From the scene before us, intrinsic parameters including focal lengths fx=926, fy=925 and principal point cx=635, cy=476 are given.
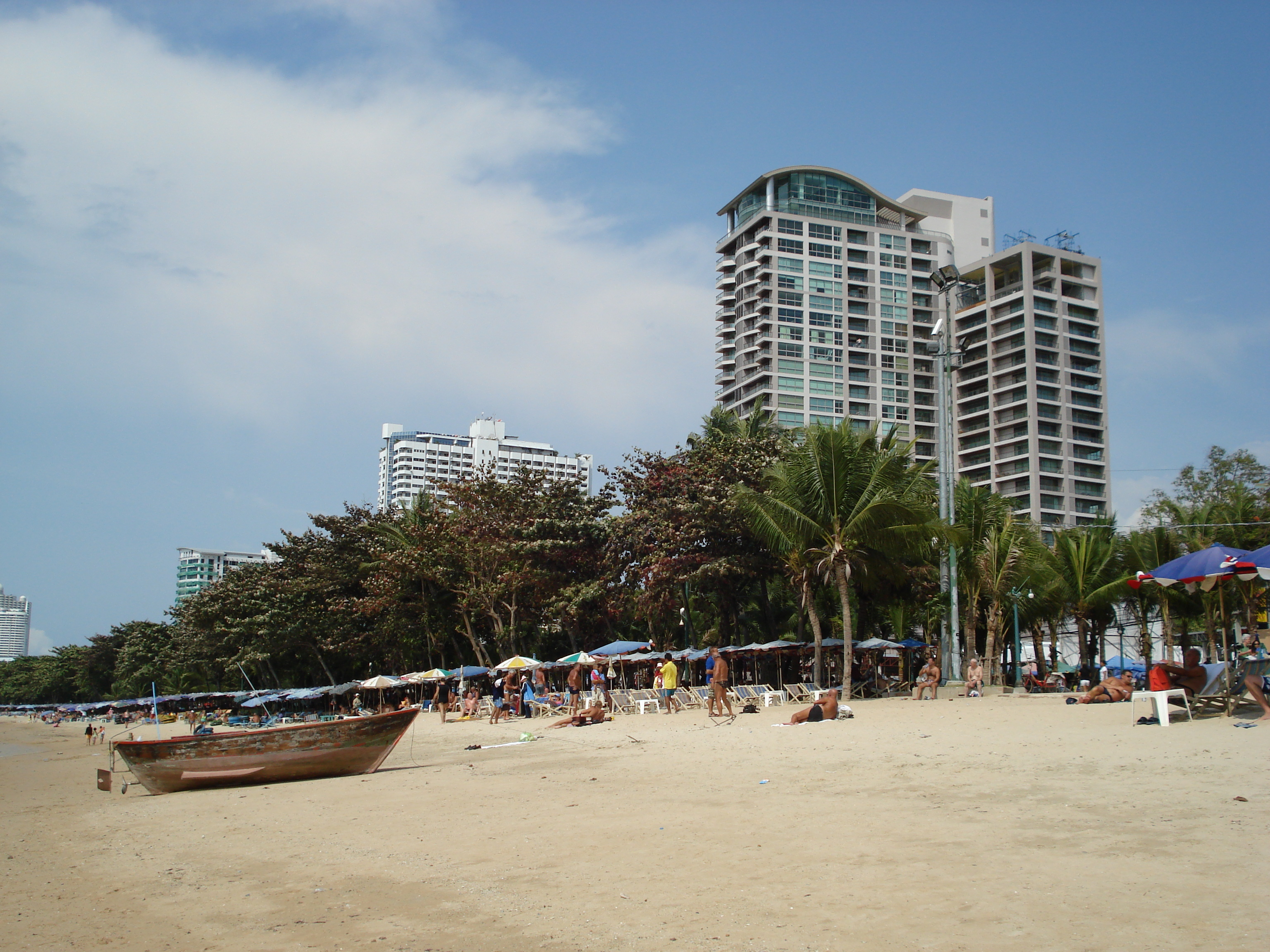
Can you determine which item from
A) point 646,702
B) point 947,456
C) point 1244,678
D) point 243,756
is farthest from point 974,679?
point 243,756

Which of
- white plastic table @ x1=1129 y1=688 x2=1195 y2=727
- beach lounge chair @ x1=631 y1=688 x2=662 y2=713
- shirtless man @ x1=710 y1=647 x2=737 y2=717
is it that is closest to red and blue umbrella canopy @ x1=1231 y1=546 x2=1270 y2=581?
white plastic table @ x1=1129 y1=688 x2=1195 y2=727

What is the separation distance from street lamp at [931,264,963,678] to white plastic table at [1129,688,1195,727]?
33.3 ft

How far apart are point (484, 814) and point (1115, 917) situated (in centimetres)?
618

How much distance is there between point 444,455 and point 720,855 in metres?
176

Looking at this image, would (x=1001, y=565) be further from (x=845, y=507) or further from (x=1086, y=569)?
(x=1086, y=569)

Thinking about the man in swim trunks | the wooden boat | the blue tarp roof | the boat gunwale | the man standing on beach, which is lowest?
the man standing on beach

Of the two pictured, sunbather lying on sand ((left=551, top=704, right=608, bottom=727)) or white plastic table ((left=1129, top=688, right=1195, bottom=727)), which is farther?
sunbather lying on sand ((left=551, top=704, right=608, bottom=727))

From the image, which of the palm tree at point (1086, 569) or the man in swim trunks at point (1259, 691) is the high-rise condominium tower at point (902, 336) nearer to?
the palm tree at point (1086, 569)

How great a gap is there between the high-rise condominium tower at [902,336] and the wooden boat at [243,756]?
81128mm

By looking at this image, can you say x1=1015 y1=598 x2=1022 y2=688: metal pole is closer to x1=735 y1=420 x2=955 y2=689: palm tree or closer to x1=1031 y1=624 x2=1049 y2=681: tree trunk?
x1=1031 y1=624 x2=1049 y2=681: tree trunk

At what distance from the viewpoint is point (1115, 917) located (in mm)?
4562

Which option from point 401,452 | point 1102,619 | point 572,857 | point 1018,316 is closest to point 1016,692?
point 1102,619

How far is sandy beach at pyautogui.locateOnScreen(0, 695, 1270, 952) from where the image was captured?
4.88 meters

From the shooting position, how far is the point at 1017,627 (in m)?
29.4
